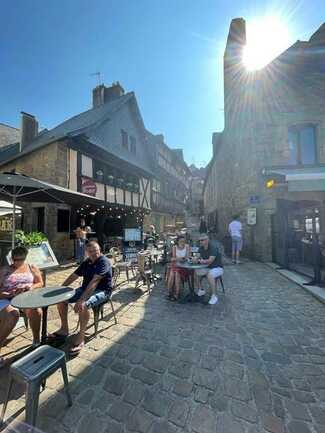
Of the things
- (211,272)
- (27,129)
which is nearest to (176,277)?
(211,272)

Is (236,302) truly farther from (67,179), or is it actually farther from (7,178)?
(67,179)

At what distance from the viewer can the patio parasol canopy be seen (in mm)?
3604

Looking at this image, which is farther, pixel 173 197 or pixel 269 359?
pixel 173 197

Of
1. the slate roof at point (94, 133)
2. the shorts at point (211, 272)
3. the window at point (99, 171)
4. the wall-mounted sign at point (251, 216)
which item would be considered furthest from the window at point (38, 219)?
the wall-mounted sign at point (251, 216)

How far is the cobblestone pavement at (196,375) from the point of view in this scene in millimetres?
1688

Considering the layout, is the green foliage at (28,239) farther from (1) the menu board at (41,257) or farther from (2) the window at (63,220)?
(2) the window at (63,220)

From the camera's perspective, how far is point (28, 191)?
4434 millimetres

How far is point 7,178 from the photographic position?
350cm

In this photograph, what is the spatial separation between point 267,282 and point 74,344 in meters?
4.70

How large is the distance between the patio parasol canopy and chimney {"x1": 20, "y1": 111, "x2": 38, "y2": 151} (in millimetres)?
8227

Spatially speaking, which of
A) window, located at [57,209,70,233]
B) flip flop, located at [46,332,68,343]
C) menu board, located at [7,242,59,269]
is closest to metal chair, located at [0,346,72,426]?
flip flop, located at [46,332,68,343]

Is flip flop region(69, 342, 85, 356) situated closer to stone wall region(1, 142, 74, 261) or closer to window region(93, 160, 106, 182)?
stone wall region(1, 142, 74, 261)

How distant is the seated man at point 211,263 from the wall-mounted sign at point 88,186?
676 centimetres

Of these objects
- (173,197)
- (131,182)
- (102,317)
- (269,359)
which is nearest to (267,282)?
(269,359)
